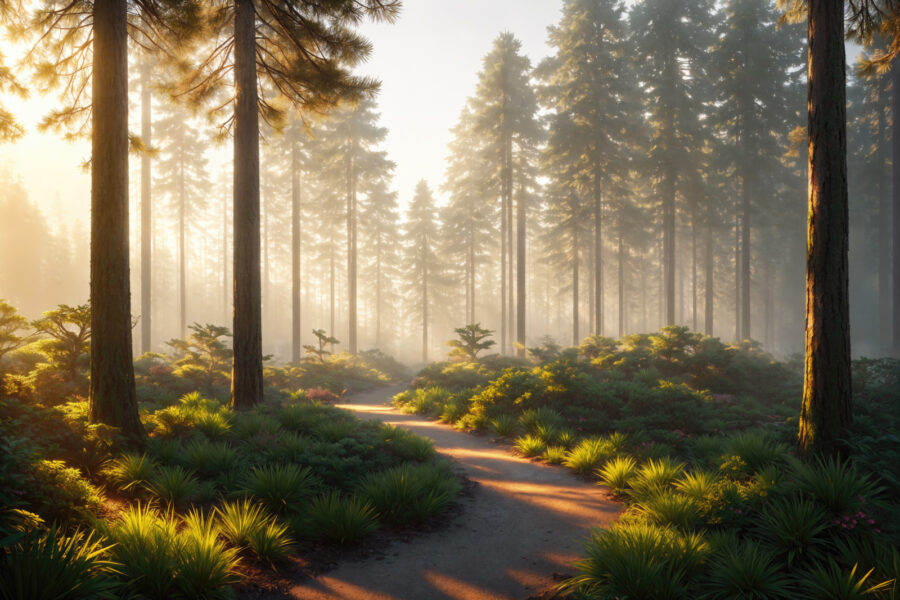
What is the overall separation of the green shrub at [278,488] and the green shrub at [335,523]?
1.08 feet

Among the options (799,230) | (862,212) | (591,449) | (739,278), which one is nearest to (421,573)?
(591,449)

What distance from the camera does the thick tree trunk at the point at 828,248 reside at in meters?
5.79

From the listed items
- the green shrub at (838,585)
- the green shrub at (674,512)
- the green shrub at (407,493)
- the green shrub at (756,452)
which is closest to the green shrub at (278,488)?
the green shrub at (407,493)

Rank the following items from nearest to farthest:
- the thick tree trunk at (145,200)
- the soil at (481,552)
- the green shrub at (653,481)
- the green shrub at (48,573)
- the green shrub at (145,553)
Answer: the green shrub at (48,573), the green shrub at (145,553), the soil at (481,552), the green shrub at (653,481), the thick tree trunk at (145,200)

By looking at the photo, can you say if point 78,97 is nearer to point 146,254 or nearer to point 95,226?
point 95,226

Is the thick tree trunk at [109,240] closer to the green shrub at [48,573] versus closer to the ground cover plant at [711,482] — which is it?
the green shrub at [48,573]

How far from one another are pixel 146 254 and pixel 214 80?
1473 cm

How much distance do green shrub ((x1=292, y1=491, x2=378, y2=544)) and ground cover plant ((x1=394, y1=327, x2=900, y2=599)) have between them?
2330mm

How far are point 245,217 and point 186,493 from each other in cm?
627

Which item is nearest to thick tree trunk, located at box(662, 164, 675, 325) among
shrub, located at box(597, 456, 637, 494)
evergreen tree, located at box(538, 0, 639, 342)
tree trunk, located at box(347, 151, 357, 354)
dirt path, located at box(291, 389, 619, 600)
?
evergreen tree, located at box(538, 0, 639, 342)

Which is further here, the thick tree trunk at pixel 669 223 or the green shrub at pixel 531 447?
the thick tree trunk at pixel 669 223

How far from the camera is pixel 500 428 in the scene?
9.87 m

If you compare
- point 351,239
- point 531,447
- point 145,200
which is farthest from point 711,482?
point 351,239

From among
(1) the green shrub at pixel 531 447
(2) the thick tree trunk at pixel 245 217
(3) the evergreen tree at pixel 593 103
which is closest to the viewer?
(1) the green shrub at pixel 531 447
